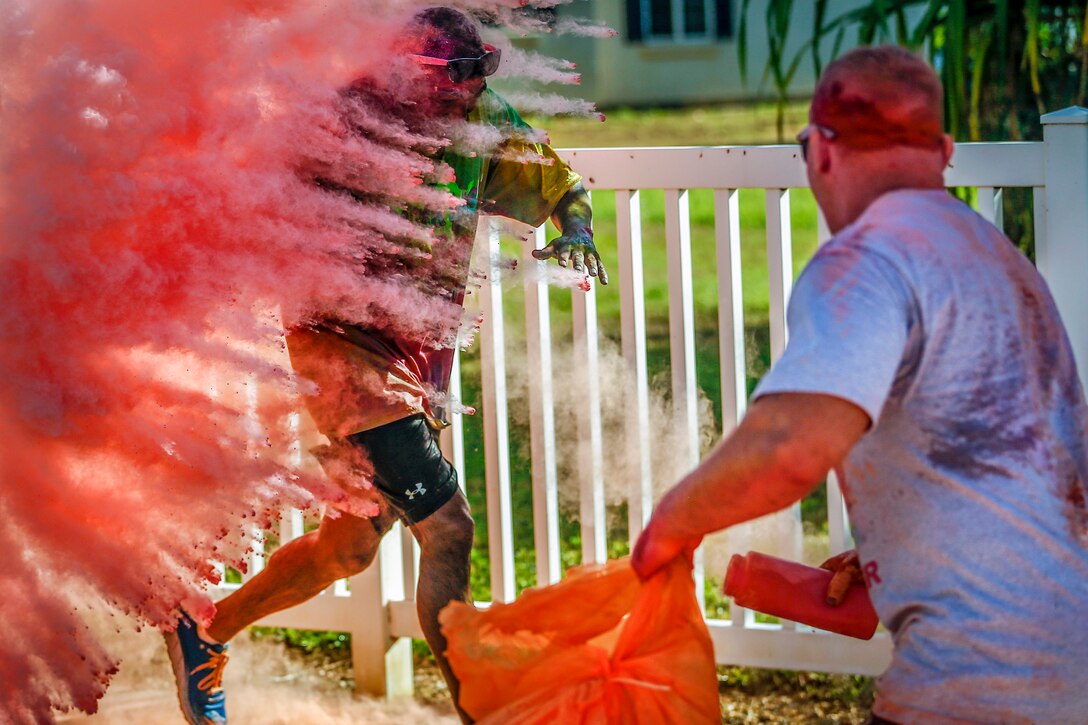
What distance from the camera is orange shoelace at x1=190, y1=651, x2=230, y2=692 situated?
2.98 metres

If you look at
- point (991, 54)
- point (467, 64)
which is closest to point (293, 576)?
point (467, 64)

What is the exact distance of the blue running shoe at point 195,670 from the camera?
2.96 meters

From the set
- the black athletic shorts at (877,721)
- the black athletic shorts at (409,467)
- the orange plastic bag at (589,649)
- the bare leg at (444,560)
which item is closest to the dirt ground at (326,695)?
the bare leg at (444,560)

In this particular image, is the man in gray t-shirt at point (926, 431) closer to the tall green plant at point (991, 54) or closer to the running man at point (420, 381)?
the running man at point (420, 381)

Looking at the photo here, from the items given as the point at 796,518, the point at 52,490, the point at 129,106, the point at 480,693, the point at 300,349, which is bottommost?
the point at 796,518

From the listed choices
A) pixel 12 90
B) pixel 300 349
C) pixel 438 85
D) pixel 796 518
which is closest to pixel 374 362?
pixel 300 349

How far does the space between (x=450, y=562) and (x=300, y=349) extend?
0.57 metres

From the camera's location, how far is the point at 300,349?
272 cm

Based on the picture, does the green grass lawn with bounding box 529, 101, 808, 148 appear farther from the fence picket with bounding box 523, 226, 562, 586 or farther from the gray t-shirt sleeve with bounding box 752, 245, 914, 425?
the gray t-shirt sleeve with bounding box 752, 245, 914, 425

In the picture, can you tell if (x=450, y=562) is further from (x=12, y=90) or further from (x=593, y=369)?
(x=12, y=90)

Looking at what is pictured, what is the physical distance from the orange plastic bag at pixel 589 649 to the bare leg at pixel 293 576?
1100 millimetres

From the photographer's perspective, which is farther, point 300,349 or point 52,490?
point 300,349

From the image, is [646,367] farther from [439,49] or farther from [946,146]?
[946,146]

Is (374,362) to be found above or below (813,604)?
above
